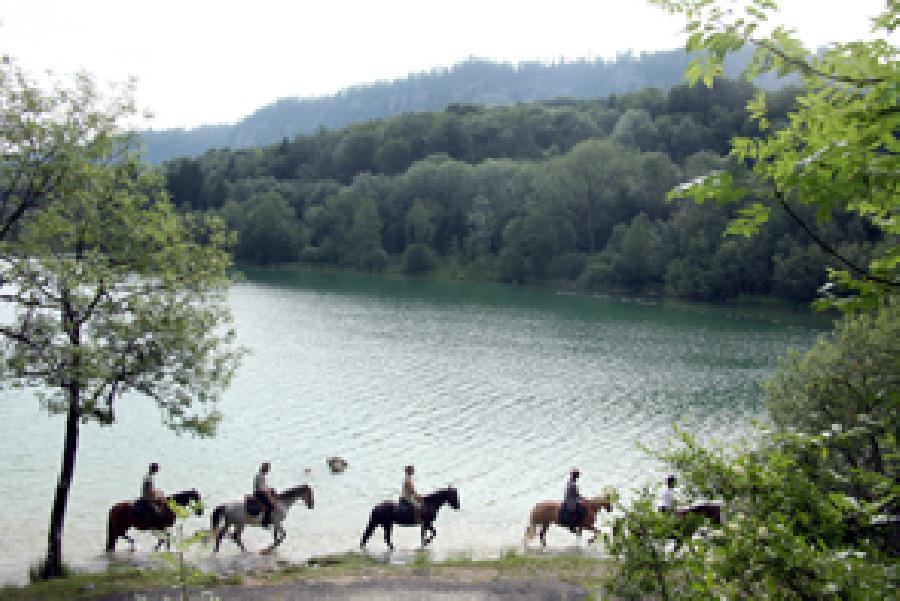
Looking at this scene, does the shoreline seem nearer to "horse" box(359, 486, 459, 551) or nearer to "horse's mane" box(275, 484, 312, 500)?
"horse" box(359, 486, 459, 551)

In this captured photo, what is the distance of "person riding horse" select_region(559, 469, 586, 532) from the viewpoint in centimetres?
2020

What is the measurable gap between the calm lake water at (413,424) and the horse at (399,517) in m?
0.65

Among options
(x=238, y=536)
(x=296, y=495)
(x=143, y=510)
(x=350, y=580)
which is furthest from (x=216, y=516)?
(x=350, y=580)

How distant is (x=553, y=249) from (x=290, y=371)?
6924cm

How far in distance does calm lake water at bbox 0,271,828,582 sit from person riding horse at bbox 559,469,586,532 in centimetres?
121

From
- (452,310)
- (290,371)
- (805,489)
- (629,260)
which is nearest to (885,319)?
(805,489)

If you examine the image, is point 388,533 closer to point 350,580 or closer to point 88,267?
point 350,580

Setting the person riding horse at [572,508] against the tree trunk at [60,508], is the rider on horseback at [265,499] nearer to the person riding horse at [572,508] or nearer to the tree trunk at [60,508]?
the tree trunk at [60,508]

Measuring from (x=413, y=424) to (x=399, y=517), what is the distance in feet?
44.8

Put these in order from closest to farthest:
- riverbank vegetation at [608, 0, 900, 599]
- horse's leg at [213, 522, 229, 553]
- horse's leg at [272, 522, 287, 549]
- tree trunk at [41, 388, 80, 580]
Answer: riverbank vegetation at [608, 0, 900, 599] < tree trunk at [41, 388, 80, 580] < horse's leg at [213, 522, 229, 553] < horse's leg at [272, 522, 287, 549]

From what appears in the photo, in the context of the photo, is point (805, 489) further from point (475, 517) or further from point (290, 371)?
point (290, 371)

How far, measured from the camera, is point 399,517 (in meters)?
19.8

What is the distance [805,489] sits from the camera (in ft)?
18.5

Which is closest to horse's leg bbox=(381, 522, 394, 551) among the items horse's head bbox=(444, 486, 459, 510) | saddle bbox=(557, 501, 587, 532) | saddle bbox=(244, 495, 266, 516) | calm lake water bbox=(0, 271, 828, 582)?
calm lake water bbox=(0, 271, 828, 582)
